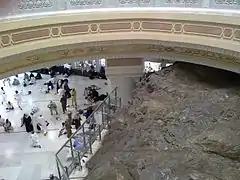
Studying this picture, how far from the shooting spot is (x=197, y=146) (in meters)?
5.80

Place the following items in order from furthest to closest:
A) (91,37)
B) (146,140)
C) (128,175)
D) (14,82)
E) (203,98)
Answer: (14,82)
(91,37)
(203,98)
(146,140)
(128,175)

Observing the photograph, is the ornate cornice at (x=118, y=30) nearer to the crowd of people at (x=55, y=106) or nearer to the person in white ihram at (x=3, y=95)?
the crowd of people at (x=55, y=106)

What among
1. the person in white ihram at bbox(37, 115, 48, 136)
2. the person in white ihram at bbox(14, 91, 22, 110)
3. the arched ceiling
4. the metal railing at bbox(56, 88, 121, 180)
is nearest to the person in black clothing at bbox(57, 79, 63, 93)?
the person in white ihram at bbox(14, 91, 22, 110)

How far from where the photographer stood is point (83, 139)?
24.5 ft

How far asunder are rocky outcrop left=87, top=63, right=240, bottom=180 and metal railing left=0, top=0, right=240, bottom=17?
1.63 meters

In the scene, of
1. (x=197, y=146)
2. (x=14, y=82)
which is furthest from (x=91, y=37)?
(x=14, y=82)

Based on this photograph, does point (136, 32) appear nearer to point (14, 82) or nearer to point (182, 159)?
point (182, 159)

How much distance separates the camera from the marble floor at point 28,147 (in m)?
9.91

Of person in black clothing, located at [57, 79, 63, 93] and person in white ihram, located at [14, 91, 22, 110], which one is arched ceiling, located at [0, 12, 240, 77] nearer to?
person in white ihram, located at [14, 91, 22, 110]

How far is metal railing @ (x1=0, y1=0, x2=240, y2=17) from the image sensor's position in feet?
24.3

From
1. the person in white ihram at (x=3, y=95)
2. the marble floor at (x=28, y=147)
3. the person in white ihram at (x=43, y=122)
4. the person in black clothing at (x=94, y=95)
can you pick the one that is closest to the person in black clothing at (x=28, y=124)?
the marble floor at (x=28, y=147)

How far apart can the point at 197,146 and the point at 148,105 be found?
5.65 feet

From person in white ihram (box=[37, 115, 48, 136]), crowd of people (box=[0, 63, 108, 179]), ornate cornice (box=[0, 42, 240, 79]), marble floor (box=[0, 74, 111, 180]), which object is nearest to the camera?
ornate cornice (box=[0, 42, 240, 79])

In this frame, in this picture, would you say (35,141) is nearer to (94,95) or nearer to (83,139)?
(94,95)
